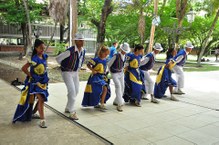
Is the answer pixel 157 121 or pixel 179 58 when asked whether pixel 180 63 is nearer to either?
pixel 179 58

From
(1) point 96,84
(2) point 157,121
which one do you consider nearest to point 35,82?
(1) point 96,84

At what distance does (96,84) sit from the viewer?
5762 millimetres

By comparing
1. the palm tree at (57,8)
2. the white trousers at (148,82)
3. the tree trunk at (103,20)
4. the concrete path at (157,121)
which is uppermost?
the palm tree at (57,8)

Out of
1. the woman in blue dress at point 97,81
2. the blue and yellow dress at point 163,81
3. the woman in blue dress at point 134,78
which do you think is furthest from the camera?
the blue and yellow dress at point 163,81

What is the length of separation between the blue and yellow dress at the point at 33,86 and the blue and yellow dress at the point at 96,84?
1.36 m

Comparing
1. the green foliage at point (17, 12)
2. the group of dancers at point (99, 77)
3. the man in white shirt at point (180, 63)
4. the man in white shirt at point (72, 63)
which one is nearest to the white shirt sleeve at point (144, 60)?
the group of dancers at point (99, 77)

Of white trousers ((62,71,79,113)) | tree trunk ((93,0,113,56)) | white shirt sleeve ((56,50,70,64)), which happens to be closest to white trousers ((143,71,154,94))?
white trousers ((62,71,79,113))

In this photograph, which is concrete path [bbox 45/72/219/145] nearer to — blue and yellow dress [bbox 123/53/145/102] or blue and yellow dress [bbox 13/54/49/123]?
blue and yellow dress [bbox 123/53/145/102]

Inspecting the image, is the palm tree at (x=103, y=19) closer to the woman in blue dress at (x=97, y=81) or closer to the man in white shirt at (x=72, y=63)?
the woman in blue dress at (x=97, y=81)

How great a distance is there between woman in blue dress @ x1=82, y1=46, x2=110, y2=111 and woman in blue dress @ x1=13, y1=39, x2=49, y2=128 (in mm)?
1376

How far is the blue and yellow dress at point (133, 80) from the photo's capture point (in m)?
6.32

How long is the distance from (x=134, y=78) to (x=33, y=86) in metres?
2.78

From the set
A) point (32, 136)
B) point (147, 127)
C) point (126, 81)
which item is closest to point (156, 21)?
point (126, 81)

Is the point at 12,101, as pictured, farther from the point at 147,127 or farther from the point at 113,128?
the point at 147,127
